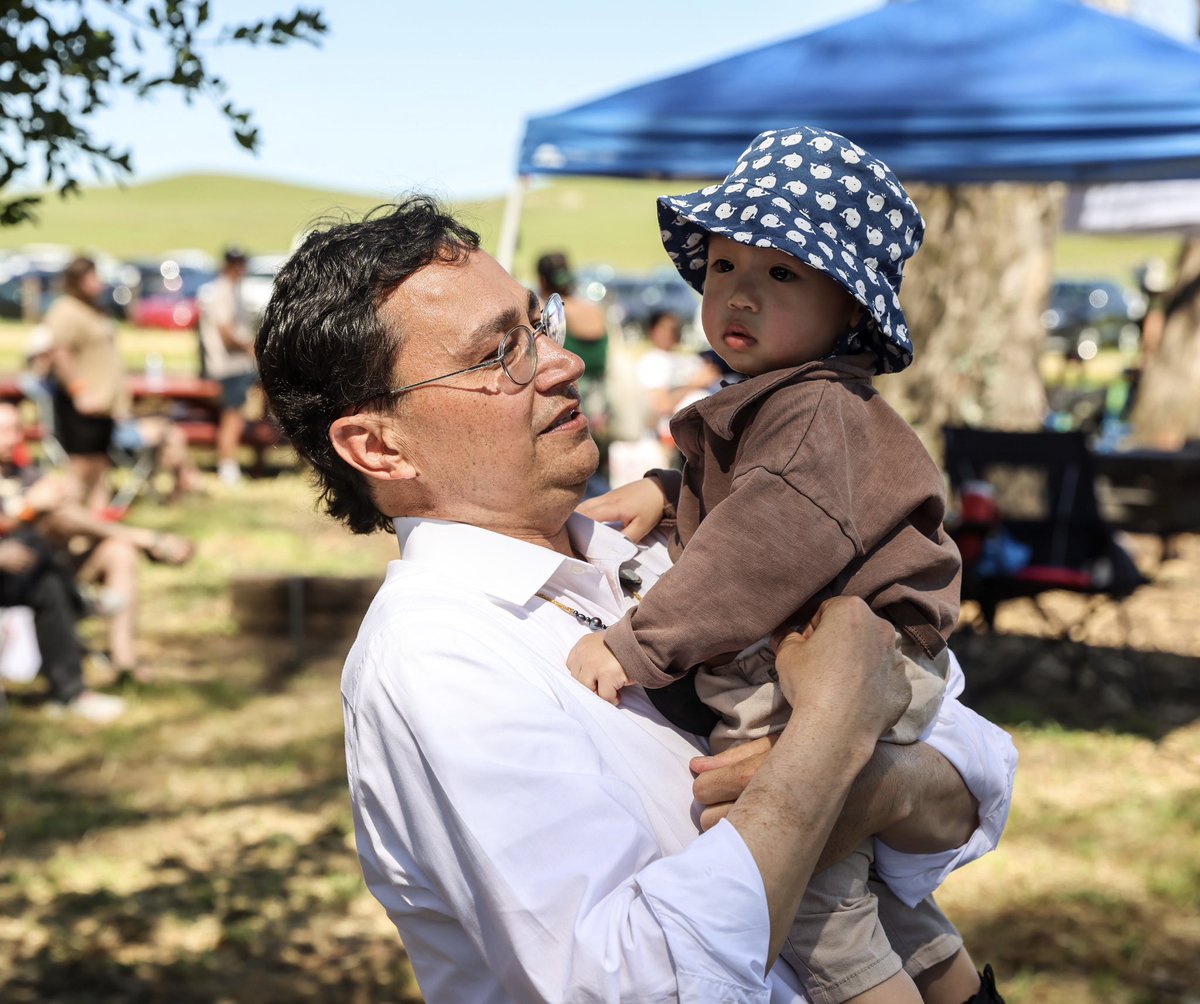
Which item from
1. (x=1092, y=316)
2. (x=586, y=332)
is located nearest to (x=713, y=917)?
(x=586, y=332)

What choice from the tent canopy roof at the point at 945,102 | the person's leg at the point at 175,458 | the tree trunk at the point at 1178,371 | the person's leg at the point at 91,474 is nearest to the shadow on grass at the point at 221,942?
the tent canopy roof at the point at 945,102

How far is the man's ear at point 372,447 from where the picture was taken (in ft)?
6.73

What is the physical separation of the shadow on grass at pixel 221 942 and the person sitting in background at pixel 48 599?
183cm

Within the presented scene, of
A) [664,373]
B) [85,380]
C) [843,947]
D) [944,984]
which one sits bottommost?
[664,373]

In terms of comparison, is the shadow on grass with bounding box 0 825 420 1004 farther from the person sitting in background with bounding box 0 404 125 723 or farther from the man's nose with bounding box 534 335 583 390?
the man's nose with bounding box 534 335 583 390

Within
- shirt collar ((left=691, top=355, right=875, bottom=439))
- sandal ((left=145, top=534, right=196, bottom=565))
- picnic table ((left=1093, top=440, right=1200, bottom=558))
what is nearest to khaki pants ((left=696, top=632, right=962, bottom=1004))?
shirt collar ((left=691, top=355, right=875, bottom=439))

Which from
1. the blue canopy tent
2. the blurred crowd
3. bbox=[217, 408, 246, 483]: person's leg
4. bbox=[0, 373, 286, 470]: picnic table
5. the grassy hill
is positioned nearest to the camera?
the blue canopy tent

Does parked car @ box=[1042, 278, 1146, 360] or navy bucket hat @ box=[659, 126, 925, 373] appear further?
parked car @ box=[1042, 278, 1146, 360]

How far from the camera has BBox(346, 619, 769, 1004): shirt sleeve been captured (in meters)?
1.45

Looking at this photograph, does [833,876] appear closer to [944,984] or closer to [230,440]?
[944,984]

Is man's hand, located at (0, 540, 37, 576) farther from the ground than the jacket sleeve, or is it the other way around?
the jacket sleeve

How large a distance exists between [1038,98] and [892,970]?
4.73 meters

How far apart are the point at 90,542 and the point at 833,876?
6249 millimetres

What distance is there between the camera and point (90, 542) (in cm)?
719
